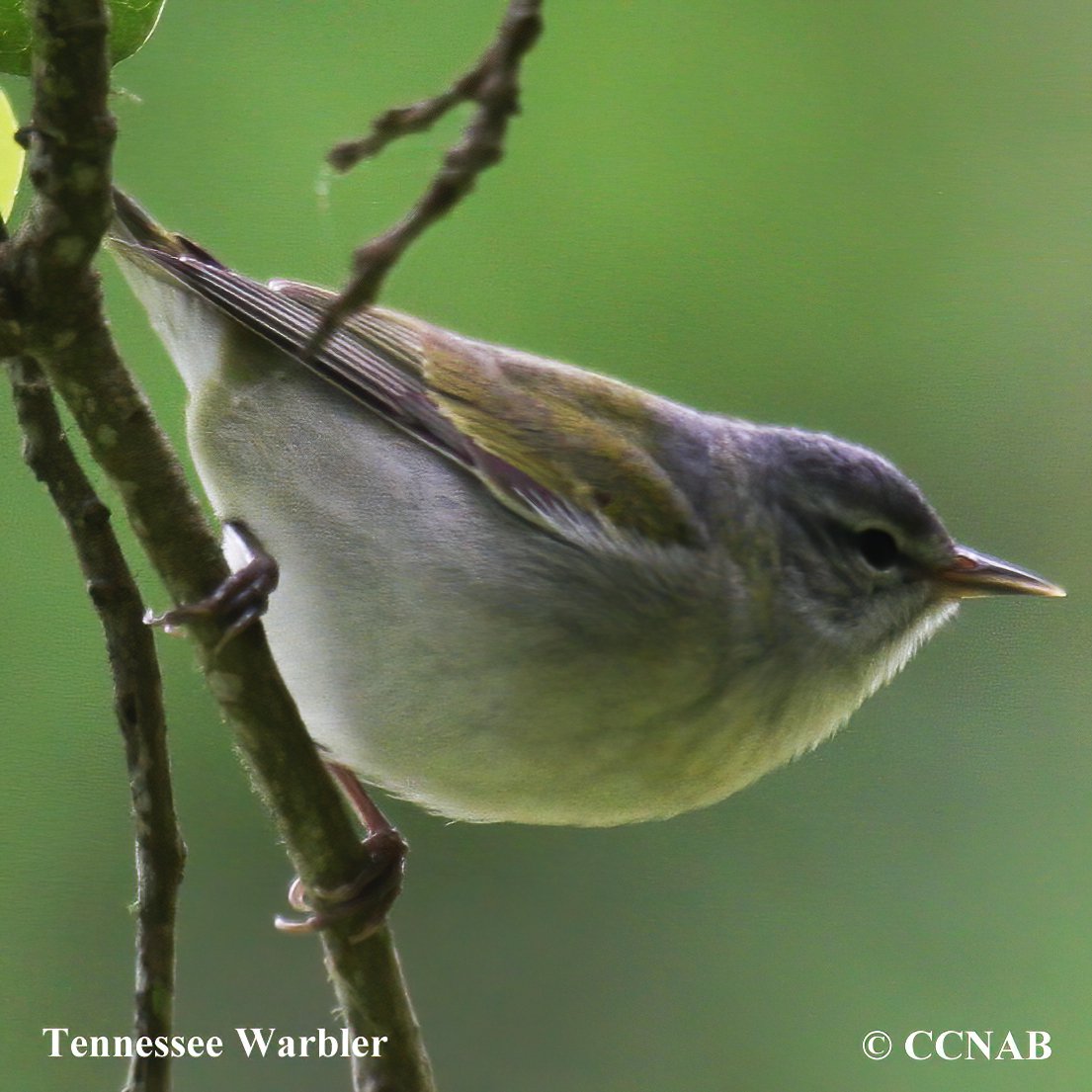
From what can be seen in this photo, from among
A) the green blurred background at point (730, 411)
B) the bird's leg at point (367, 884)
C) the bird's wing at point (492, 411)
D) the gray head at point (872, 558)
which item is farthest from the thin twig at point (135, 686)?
the green blurred background at point (730, 411)

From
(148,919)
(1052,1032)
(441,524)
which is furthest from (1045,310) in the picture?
(148,919)

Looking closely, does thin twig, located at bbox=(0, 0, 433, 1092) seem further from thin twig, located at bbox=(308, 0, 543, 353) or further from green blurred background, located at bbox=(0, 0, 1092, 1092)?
green blurred background, located at bbox=(0, 0, 1092, 1092)

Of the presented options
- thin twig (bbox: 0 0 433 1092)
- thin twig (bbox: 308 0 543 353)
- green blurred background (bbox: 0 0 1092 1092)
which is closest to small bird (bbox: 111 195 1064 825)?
thin twig (bbox: 0 0 433 1092)

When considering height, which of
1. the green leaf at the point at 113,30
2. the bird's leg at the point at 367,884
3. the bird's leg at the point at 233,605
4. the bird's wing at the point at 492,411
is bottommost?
the bird's leg at the point at 367,884

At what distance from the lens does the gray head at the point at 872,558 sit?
254cm

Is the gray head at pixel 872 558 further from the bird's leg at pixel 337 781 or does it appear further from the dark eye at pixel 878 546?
the bird's leg at pixel 337 781

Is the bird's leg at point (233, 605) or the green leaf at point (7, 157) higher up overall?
the green leaf at point (7, 157)

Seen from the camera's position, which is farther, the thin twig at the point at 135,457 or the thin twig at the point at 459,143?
the thin twig at the point at 135,457

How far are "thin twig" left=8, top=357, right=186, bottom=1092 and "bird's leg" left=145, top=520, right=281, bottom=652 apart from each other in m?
0.08

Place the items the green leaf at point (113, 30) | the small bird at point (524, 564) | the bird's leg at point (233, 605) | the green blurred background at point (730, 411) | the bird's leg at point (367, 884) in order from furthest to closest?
the green blurred background at point (730, 411) → the small bird at point (524, 564) → the bird's leg at point (367, 884) → the bird's leg at point (233, 605) → the green leaf at point (113, 30)

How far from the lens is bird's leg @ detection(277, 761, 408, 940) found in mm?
1977

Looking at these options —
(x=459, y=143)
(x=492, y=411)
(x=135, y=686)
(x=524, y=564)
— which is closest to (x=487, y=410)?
(x=492, y=411)

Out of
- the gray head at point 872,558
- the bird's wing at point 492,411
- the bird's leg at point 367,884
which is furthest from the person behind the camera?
the gray head at point 872,558

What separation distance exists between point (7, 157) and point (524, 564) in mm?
945
